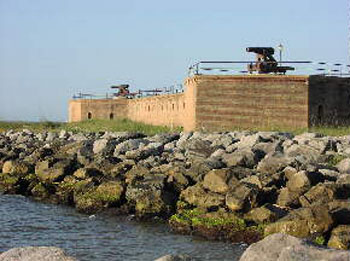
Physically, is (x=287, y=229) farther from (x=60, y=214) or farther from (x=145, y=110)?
(x=145, y=110)

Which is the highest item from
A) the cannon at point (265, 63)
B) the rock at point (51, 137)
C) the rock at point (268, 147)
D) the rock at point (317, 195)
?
the cannon at point (265, 63)

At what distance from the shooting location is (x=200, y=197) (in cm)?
1326

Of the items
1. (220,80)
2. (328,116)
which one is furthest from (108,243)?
(328,116)

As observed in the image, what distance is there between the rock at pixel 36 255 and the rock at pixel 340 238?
17.7ft

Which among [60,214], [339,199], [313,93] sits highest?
[313,93]

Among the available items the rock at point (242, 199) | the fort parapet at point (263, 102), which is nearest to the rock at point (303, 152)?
the rock at point (242, 199)

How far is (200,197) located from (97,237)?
2524 millimetres

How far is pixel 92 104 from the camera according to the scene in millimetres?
51906

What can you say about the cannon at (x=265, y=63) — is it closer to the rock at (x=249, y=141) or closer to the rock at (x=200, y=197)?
the rock at (x=249, y=141)

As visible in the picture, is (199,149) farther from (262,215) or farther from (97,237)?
(262,215)

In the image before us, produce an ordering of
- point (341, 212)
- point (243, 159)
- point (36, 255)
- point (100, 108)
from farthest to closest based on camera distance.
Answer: point (100, 108)
point (243, 159)
point (341, 212)
point (36, 255)

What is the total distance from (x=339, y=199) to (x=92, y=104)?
41.8m

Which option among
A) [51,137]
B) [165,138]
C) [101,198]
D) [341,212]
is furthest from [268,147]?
[51,137]

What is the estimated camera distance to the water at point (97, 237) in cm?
1080
